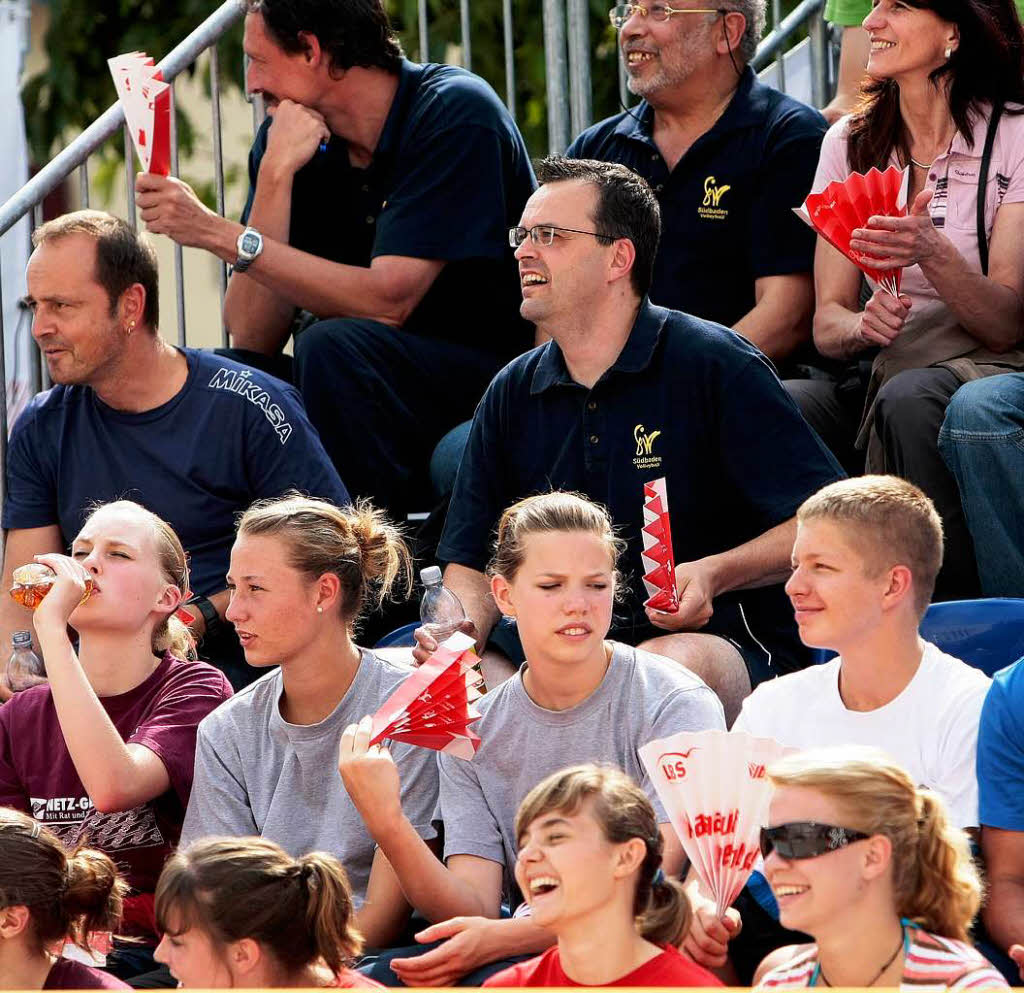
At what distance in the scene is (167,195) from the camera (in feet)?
18.3

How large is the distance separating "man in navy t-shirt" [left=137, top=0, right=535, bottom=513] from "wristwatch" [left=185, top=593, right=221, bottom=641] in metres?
0.73

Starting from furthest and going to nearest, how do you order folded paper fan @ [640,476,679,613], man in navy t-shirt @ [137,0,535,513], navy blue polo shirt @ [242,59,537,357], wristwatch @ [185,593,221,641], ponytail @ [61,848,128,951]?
navy blue polo shirt @ [242,59,537,357] → man in navy t-shirt @ [137,0,535,513] → wristwatch @ [185,593,221,641] → folded paper fan @ [640,476,679,613] → ponytail @ [61,848,128,951]

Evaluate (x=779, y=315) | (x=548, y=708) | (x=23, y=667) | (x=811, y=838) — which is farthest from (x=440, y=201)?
(x=811, y=838)

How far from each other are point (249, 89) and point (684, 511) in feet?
7.29

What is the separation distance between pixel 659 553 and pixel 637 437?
0.52 meters

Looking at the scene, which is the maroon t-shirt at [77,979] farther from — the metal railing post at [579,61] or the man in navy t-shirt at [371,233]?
the metal railing post at [579,61]

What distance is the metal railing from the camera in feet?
19.8

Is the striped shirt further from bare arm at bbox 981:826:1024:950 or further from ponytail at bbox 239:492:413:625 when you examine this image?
ponytail at bbox 239:492:413:625

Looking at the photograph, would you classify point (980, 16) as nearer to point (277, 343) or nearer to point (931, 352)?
point (931, 352)

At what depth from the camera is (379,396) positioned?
5.67 meters

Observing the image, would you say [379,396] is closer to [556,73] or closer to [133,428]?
[133,428]

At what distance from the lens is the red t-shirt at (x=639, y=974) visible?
327 centimetres

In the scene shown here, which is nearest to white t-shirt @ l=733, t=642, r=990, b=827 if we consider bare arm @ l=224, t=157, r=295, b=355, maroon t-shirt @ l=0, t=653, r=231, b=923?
maroon t-shirt @ l=0, t=653, r=231, b=923

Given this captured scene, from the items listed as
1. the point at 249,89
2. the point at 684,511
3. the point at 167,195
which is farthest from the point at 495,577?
the point at 249,89
